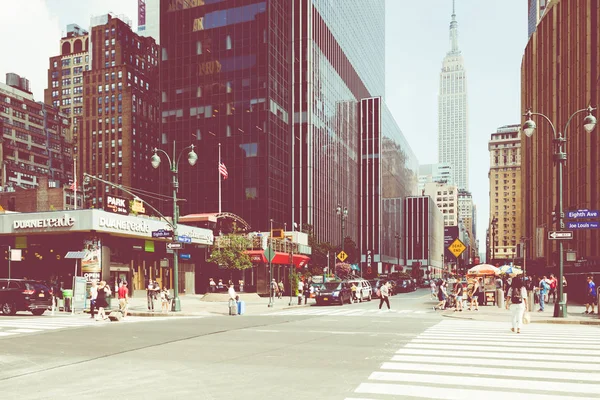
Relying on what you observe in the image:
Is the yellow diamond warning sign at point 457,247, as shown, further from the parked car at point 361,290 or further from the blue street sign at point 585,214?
the parked car at point 361,290

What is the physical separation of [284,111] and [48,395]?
257 feet

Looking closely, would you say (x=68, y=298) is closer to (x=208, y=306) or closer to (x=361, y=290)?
(x=208, y=306)

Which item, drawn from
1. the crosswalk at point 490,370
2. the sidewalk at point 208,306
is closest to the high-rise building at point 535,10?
the sidewalk at point 208,306

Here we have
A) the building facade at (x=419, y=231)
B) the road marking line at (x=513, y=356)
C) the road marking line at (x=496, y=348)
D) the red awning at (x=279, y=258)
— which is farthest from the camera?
the building facade at (x=419, y=231)

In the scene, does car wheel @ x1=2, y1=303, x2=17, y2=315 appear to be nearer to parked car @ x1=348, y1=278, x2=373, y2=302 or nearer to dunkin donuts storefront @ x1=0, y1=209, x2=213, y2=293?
dunkin donuts storefront @ x1=0, y1=209, x2=213, y2=293

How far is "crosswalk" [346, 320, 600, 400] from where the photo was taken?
27.4 feet

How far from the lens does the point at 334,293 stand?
38219 millimetres

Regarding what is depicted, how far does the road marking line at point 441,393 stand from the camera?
8039mm

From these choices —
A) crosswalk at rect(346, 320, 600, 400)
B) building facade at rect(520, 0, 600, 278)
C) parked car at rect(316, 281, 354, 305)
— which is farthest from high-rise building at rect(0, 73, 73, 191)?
crosswalk at rect(346, 320, 600, 400)

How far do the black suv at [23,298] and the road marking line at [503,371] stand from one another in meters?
21.3

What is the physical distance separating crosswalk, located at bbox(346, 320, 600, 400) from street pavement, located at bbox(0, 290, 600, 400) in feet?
0.06

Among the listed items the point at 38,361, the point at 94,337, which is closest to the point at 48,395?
the point at 38,361

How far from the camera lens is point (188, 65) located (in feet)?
267

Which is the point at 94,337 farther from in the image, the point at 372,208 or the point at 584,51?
the point at 372,208
